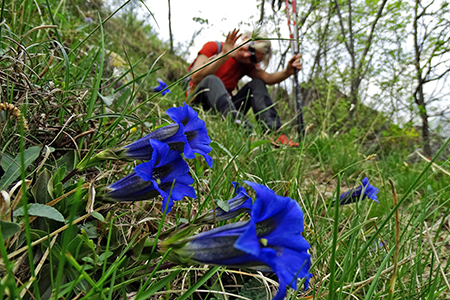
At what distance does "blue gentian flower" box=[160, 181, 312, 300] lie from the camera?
41cm

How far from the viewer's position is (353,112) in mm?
5328

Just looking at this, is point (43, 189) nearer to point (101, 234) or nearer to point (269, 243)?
point (101, 234)

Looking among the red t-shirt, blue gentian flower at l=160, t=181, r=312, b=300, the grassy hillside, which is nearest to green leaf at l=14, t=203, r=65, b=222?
the grassy hillside

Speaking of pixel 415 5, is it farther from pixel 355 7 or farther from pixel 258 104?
pixel 258 104

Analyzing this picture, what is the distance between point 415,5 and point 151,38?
494cm

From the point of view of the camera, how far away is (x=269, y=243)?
0.45 metres

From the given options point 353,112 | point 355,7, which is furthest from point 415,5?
point 353,112

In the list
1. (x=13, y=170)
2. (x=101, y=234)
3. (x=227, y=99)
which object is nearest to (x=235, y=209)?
(x=101, y=234)

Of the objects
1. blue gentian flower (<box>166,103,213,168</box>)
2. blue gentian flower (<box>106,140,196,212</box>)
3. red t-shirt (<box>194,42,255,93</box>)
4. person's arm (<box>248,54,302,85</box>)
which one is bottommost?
blue gentian flower (<box>106,140,196,212</box>)

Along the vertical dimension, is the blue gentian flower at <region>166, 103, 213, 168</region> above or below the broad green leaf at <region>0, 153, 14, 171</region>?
above

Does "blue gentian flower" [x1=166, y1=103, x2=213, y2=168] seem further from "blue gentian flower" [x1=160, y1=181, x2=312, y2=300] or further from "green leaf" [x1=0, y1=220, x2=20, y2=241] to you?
"green leaf" [x1=0, y1=220, x2=20, y2=241]

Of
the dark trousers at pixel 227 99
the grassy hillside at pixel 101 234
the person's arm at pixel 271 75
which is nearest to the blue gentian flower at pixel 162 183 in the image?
the grassy hillside at pixel 101 234

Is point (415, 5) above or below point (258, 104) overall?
above

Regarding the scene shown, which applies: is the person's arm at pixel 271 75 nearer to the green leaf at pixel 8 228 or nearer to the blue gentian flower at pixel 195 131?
the blue gentian flower at pixel 195 131
